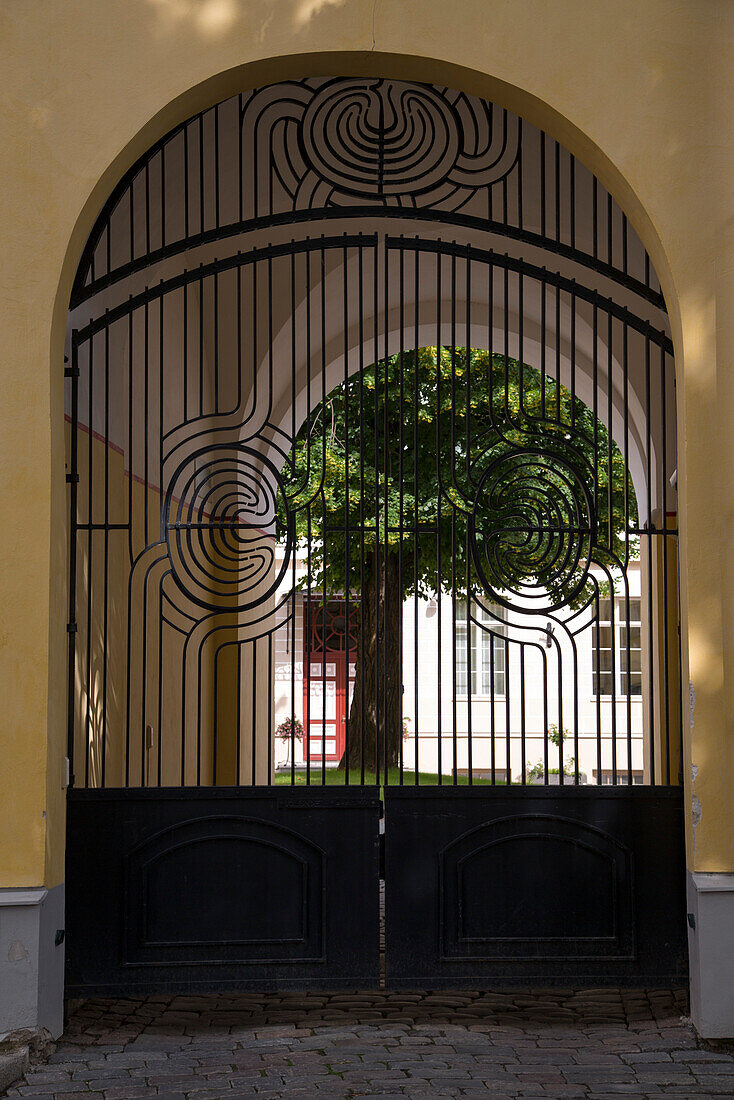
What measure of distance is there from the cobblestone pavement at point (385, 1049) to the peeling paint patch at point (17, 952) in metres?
0.48

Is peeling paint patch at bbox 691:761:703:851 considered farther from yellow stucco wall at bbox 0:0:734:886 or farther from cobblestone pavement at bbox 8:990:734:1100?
cobblestone pavement at bbox 8:990:734:1100

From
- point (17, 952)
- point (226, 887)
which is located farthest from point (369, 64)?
point (17, 952)

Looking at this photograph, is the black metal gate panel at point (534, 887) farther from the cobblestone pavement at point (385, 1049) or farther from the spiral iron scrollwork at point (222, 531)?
the spiral iron scrollwork at point (222, 531)

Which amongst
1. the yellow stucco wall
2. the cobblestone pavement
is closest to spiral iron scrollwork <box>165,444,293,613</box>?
the yellow stucco wall

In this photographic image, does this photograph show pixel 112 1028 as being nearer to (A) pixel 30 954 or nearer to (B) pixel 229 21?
(A) pixel 30 954

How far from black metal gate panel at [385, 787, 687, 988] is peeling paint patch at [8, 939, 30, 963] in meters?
1.80

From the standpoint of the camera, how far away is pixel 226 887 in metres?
5.71

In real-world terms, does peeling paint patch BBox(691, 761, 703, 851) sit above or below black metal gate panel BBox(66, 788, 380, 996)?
above

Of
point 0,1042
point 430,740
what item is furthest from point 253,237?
point 430,740

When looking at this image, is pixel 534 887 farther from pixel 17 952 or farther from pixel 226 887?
pixel 17 952

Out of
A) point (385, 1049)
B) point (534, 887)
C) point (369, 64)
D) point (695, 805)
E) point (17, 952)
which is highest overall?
point (369, 64)

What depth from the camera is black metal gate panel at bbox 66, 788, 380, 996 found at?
5.64 m

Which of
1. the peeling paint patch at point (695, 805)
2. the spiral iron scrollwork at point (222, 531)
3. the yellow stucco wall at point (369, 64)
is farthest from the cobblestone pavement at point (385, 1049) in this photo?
the spiral iron scrollwork at point (222, 531)

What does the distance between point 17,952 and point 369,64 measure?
14.8ft
